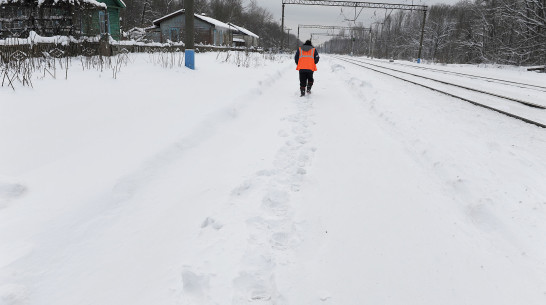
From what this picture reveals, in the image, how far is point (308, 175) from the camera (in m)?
3.46

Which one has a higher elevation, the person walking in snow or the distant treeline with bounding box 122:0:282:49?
the distant treeline with bounding box 122:0:282:49

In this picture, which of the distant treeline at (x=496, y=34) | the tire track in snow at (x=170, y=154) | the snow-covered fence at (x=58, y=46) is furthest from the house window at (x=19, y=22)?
the distant treeline at (x=496, y=34)

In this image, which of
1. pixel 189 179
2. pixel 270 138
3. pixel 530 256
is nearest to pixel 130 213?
pixel 189 179

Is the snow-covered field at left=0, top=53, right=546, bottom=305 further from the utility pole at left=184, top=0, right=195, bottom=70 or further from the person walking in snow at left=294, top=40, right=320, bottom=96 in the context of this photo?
the utility pole at left=184, top=0, right=195, bottom=70

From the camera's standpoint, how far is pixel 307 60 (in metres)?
8.59

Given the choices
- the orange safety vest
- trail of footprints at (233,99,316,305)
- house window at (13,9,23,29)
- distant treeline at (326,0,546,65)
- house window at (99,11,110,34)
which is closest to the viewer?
trail of footprints at (233,99,316,305)

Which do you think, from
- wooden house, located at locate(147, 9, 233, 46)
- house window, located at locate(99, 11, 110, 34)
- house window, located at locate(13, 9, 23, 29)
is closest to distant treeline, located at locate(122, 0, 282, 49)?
wooden house, located at locate(147, 9, 233, 46)

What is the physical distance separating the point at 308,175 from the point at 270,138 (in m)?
1.43

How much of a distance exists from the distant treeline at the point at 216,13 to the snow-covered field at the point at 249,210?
100ft

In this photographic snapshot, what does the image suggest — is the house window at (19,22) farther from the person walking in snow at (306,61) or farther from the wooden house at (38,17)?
the person walking in snow at (306,61)

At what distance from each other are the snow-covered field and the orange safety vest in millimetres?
4048

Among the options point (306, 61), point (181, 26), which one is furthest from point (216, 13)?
point (306, 61)

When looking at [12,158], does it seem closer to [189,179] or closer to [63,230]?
[63,230]

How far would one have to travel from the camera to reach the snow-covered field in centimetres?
184
